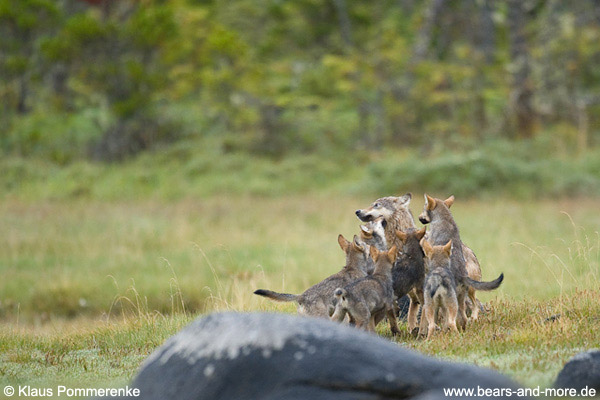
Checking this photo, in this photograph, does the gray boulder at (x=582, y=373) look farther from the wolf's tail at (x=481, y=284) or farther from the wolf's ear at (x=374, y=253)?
the wolf's ear at (x=374, y=253)

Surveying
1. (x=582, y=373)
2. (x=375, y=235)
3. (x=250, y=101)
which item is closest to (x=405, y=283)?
(x=375, y=235)

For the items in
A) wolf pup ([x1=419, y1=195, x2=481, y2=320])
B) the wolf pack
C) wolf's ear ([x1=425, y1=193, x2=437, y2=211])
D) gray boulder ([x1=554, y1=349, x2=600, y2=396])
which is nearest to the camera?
gray boulder ([x1=554, y1=349, x2=600, y2=396])

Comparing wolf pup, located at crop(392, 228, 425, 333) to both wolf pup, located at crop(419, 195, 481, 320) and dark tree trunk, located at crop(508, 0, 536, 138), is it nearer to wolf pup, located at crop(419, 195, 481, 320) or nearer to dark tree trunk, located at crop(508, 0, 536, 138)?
wolf pup, located at crop(419, 195, 481, 320)

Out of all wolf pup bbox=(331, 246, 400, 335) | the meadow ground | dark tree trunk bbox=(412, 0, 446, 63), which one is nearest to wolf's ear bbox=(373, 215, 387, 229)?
wolf pup bbox=(331, 246, 400, 335)

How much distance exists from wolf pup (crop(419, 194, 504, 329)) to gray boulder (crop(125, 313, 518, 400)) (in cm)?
308

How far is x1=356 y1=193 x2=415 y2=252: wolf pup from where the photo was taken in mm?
9359

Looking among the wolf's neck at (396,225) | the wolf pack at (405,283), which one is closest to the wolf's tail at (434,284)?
the wolf pack at (405,283)

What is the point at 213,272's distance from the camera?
43.0 ft

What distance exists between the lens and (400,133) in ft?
106

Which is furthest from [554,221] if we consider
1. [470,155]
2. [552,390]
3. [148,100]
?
[148,100]

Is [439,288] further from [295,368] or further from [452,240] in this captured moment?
[295,368]

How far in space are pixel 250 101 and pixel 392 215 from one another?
938 inches

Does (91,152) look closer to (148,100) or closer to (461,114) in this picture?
(148,100)

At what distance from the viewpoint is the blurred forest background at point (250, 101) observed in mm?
27859
